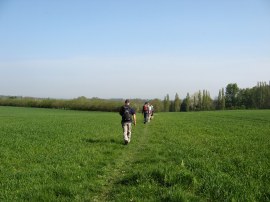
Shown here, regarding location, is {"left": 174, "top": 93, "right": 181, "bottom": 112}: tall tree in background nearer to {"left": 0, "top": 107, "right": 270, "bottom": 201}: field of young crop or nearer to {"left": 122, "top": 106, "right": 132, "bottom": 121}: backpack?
{"left": 122, "top": 106, "right": 132, "bottom": 121}: backpack

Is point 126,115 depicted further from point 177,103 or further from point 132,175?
point 177,103

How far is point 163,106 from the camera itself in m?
131

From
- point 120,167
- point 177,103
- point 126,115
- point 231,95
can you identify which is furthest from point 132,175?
point 177,103

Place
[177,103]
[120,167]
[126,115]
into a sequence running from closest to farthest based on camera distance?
[120,167] < [126,115] < [177,103]

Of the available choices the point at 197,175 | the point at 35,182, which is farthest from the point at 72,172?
the point at 197,175

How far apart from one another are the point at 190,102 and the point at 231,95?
1693cm

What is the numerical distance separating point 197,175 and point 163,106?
4825 inches

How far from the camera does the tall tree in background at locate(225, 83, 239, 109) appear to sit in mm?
123812

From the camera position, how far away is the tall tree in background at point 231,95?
406 feet

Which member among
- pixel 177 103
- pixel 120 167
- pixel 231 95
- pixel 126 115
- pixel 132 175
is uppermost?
pixel 231 95

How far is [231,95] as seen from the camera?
412 feet

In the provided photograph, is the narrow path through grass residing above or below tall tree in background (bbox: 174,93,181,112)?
below

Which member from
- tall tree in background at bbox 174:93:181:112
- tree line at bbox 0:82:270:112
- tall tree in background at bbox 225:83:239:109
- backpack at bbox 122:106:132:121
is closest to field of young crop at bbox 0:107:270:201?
backpack at bbox 122:106:132:121

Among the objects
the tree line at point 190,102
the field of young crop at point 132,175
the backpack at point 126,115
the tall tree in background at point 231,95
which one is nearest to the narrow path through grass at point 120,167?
the field of young crop at point 132,175
